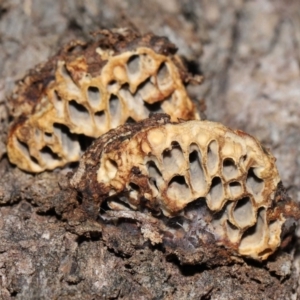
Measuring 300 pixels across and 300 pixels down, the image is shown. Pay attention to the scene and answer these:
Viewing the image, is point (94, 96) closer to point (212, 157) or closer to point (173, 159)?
point (173, 159)

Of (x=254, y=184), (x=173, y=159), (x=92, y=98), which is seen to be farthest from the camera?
(x=92, y=98)

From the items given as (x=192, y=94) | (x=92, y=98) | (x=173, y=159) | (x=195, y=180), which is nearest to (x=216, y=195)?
(x=195, y=180)

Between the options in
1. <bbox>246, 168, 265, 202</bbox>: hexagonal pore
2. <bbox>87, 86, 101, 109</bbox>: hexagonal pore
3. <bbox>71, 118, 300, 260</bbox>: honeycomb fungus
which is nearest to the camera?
<bbox>71, 118, 300, 260</bbox>: honeycomb fungus

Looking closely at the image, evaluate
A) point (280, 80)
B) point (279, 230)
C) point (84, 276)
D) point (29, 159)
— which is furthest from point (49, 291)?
point (280, 80)

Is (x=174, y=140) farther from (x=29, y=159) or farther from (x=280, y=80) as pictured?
(x=280, y=80)

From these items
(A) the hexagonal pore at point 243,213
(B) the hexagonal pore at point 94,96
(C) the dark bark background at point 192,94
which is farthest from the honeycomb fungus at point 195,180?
(B) the hexagonal pore at point 94,96

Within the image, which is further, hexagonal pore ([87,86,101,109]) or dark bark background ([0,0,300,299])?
hexagonal pore ([87,86,101,109])

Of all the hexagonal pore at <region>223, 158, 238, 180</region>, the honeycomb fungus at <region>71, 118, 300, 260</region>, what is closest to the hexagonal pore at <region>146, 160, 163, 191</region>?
the honeycomb fungus at <region>71, 118, 300, 260</region>

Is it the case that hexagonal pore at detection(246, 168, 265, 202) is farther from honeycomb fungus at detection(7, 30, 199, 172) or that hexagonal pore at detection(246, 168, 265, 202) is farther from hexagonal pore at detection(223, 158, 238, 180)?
honeycomb fungus at detection(7, 30, 199, 172)
